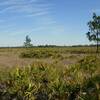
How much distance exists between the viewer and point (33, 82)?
46.2 feet

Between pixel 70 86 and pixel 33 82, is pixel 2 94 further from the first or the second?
pixel 70 86

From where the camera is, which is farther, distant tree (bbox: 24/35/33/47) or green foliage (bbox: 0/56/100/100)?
distant tree (bbox: 24/35/33/47)

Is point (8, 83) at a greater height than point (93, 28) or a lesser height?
lesser

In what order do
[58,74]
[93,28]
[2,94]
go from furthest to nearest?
[93,28] < [58,74] < [2,94]

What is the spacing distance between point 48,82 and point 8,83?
1.90 m

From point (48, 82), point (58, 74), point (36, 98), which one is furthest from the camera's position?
point (58, 74)

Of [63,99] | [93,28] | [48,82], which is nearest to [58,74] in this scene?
[48,82]

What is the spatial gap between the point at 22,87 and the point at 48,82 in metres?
1.40

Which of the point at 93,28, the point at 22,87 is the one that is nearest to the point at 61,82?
the point at 22,87

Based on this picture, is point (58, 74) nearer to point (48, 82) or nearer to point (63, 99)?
point (48, 82)

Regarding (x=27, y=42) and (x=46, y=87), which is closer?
(x=46, y=87)

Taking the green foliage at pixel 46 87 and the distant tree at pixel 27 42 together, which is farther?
the distant tree at pixel 27 42

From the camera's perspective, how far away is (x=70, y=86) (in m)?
12.7

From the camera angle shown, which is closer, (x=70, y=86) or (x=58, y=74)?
(x=70, y=86)
